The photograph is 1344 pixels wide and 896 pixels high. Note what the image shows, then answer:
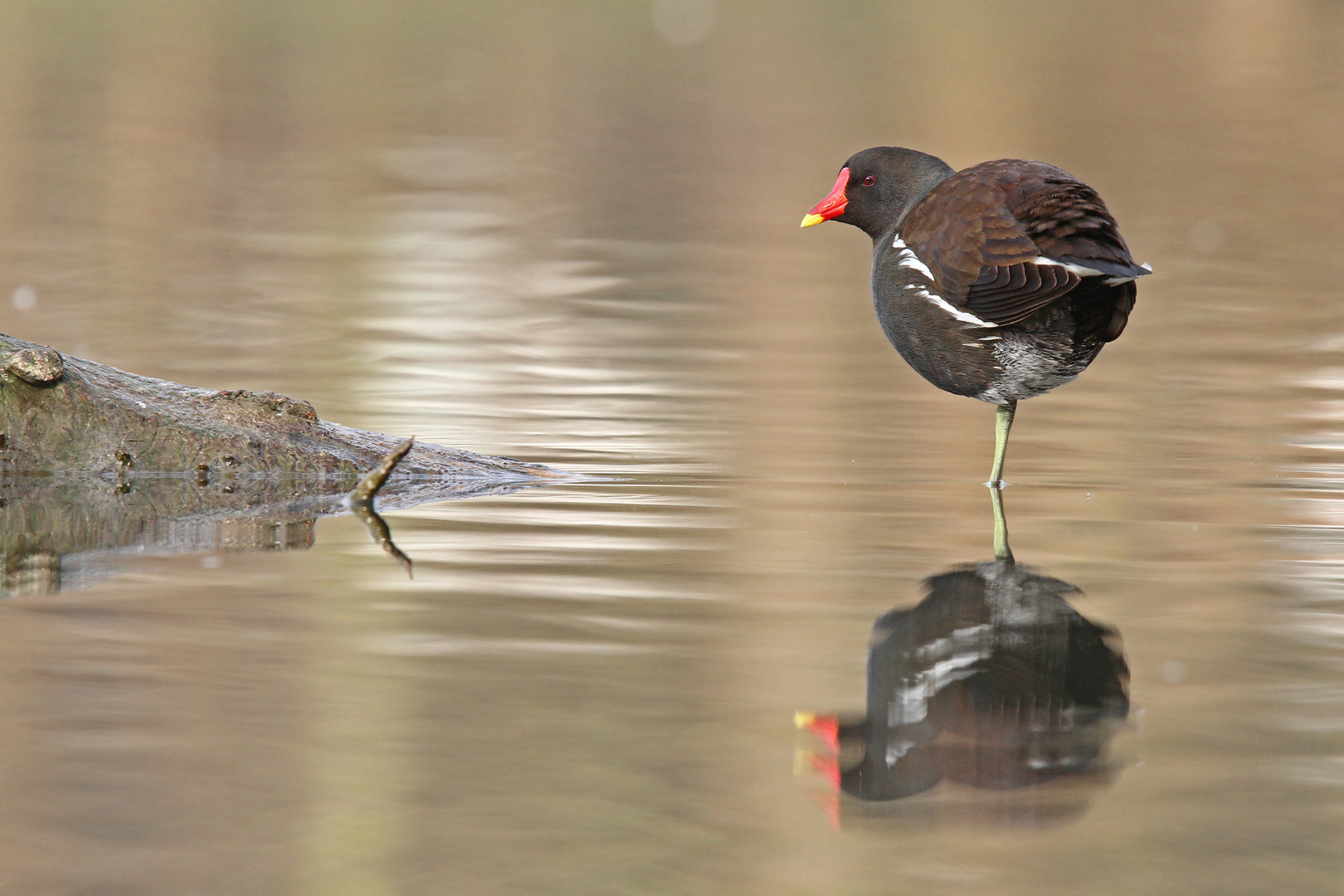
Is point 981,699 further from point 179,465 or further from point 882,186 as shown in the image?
point 882,186

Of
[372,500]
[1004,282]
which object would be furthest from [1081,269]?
[372,500]

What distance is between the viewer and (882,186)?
25.2ft

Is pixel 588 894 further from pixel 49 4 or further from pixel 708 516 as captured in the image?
pixel 49 4

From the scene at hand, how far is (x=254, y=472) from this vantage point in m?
6.65

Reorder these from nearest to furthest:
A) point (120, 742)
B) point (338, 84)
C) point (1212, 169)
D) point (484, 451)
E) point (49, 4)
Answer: point (120, 742) → point (484, 451) → point (1212, 169) → point (338, 84) → point (49, 4)

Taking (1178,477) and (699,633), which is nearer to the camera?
(699,633)

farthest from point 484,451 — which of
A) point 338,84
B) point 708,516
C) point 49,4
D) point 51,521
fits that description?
point 49,4

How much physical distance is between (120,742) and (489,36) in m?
39.8

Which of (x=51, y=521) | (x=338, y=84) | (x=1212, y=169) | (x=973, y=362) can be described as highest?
(x=338, y=84)

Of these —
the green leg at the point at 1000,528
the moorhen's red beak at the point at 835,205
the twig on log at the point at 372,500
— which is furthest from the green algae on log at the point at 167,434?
the moorhen's red beak at the point at 835,205

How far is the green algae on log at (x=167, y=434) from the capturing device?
21.0 feet

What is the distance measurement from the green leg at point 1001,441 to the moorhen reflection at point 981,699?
5.86ft

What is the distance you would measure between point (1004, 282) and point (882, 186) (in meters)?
1.72

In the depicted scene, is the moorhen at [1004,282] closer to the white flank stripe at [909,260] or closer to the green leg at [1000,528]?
the white flank stripe at [909,260]
